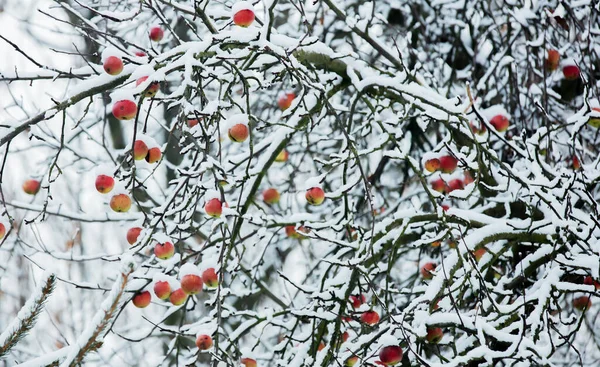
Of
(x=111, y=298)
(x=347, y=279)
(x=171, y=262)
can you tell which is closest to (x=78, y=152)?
(x=171, y=262)

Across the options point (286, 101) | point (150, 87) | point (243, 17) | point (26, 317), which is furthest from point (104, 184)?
point (286, 101)

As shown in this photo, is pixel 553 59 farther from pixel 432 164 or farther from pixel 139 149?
pixel 139 149

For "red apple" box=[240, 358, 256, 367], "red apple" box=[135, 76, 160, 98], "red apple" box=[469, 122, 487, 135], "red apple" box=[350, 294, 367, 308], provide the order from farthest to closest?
"red apple" box=[469, 122, 487, 135], "red apple" box=[350, 294, 367, 308], "red apple" box=[240, 358, 256, 367], "red apple" box=[135, 76, 160, 98]

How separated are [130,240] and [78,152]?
1.75 m

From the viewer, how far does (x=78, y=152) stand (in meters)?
4.08

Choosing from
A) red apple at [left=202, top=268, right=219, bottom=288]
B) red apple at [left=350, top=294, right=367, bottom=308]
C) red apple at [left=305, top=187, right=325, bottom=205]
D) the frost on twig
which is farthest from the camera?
red apple at [left=350, top=294, right=367, bottom=308]

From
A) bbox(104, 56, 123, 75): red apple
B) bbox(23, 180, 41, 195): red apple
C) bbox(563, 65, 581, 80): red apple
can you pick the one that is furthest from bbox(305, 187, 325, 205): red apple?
bbox(23, 180, 41, 195): red apple

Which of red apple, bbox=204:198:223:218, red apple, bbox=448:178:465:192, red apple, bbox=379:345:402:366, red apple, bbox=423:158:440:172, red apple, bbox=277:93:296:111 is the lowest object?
red apple, bbox=379:345:402:366

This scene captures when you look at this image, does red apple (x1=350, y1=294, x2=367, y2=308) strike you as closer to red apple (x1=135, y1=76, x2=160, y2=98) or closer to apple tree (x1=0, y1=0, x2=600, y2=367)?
apple tree (x1=0, y1=0, x2=600, y2=367)

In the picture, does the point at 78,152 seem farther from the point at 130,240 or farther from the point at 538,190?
the point at 538,190

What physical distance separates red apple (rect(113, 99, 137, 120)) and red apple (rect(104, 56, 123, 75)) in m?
0.12

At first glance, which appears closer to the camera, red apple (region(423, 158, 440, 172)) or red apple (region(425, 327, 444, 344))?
red apple (region(425, 327, 444, 344))

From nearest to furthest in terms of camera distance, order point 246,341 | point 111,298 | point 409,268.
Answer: point 111,298 → point 409,268 → point 246,341

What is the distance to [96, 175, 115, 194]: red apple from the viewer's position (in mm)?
2377
